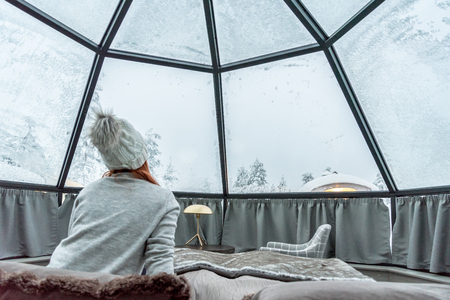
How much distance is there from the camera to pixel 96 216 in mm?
1131

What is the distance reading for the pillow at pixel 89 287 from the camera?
603 mm

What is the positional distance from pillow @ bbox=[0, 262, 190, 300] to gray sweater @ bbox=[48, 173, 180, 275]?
44 centimetres

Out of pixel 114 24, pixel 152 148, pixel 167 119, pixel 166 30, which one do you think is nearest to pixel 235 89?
pixel 167 119

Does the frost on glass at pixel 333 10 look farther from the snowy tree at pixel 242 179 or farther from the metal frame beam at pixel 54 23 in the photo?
the metal frame beam at pixel 54 23

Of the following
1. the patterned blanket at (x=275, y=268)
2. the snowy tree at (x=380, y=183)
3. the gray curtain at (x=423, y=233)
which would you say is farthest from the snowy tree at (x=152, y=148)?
the gray curtain at (x=423, y=233)

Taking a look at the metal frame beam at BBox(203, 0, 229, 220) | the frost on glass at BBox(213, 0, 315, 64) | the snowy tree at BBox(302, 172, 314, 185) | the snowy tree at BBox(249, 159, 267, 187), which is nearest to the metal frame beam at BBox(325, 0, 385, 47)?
the frost on glass at BBox(213, 0, 315, 64)

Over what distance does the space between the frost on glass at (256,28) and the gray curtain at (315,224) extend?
216 centimetres

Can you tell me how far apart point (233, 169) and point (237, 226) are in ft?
2.87

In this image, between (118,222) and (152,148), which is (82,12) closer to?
(152,148)

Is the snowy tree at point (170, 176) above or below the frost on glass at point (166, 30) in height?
below

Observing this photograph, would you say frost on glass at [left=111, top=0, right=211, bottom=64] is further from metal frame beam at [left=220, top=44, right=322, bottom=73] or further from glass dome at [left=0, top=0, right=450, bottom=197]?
metal frame beam at [left=220, top=44, right=322, bottom=73]

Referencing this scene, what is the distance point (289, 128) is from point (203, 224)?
6.54 feet

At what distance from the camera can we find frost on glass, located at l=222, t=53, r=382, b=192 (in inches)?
167

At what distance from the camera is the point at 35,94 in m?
3.85
